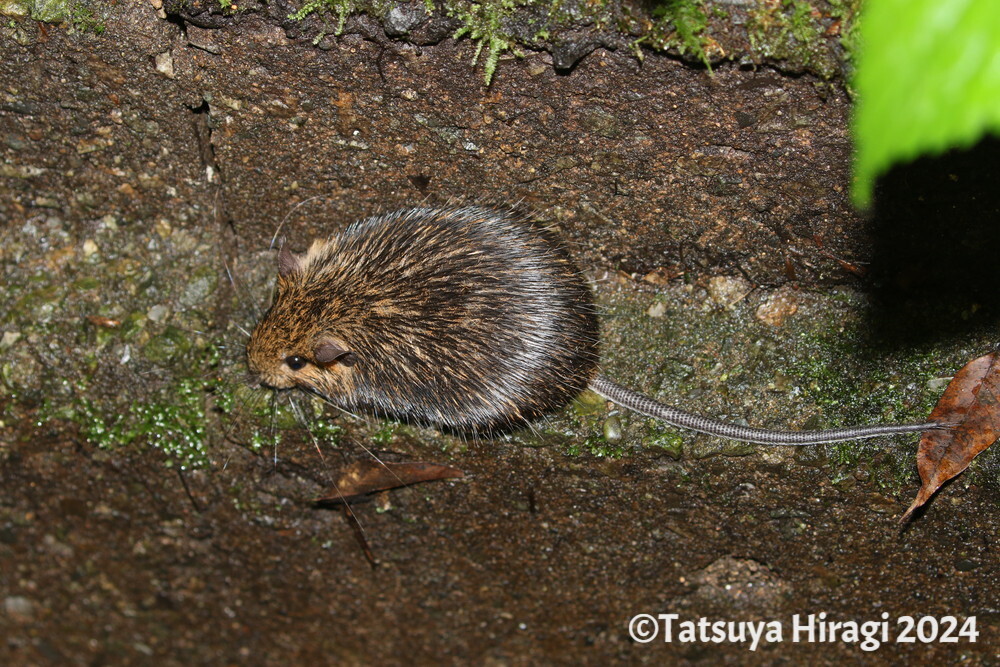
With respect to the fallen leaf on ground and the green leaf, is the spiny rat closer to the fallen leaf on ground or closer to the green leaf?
the fallen leaf on ground

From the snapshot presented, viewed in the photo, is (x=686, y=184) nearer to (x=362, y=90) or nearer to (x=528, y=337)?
(x=528, y=337)

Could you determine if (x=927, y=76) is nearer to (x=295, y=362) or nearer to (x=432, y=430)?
(x=432, y=430)

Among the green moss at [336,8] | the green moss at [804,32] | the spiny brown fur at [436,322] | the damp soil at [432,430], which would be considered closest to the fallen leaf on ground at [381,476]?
the damp soil at [432,430]

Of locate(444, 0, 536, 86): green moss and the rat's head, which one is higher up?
locate(444, 0, 536, 86): green moss

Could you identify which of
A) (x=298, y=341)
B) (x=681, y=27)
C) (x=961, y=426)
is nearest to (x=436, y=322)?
(x=298, y=341)

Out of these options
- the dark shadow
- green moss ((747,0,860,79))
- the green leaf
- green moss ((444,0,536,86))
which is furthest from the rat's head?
the green leaf
